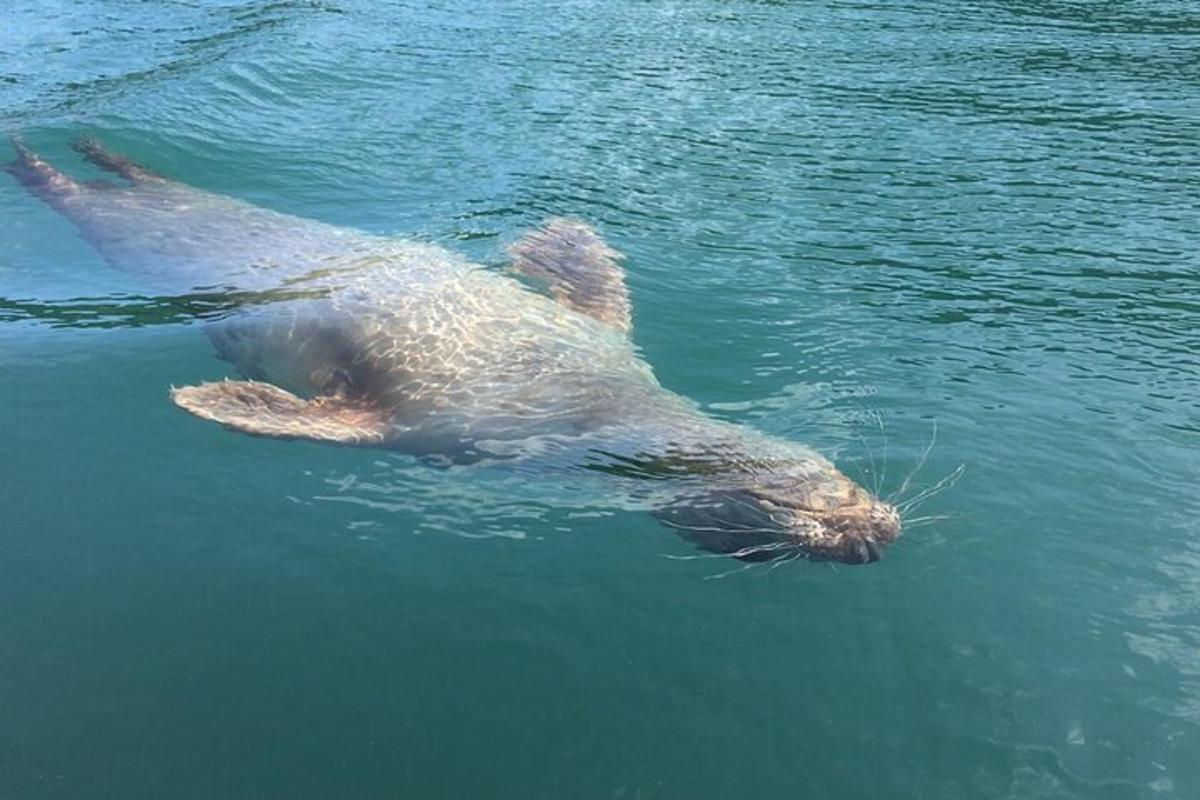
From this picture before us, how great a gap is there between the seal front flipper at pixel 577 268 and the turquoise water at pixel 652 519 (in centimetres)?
26

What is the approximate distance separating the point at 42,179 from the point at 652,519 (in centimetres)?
846

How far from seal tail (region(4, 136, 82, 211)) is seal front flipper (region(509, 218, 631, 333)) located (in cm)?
454

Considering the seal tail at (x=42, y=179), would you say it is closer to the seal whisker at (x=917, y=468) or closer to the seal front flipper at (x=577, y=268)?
the seal front flipper at (x=577, y=268)

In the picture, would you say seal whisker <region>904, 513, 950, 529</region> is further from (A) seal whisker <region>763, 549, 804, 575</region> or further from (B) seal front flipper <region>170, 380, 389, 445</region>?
(B) seal front flipper <region>170, 380, 389, 445</region>

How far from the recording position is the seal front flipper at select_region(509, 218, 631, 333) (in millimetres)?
9961

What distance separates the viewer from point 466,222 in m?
12.1

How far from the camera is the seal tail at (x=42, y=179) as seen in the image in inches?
468

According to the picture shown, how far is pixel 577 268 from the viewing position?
35.3 ft

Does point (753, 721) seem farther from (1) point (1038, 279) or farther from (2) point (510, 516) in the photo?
(1) point (1038, 279)

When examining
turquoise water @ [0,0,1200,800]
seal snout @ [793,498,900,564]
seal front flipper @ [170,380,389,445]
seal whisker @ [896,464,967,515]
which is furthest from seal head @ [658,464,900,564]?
seal front flipper @ [170,380,389,445]

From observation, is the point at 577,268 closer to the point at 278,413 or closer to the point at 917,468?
the point at 278,413

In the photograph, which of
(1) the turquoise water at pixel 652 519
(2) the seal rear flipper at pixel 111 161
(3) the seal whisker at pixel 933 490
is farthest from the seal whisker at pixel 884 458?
(2) the seal rear flipper at pixel 111 161

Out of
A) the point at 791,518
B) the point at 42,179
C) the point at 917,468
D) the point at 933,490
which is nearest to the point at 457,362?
the point at 791,518

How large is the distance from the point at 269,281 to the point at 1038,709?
6.93 metres
